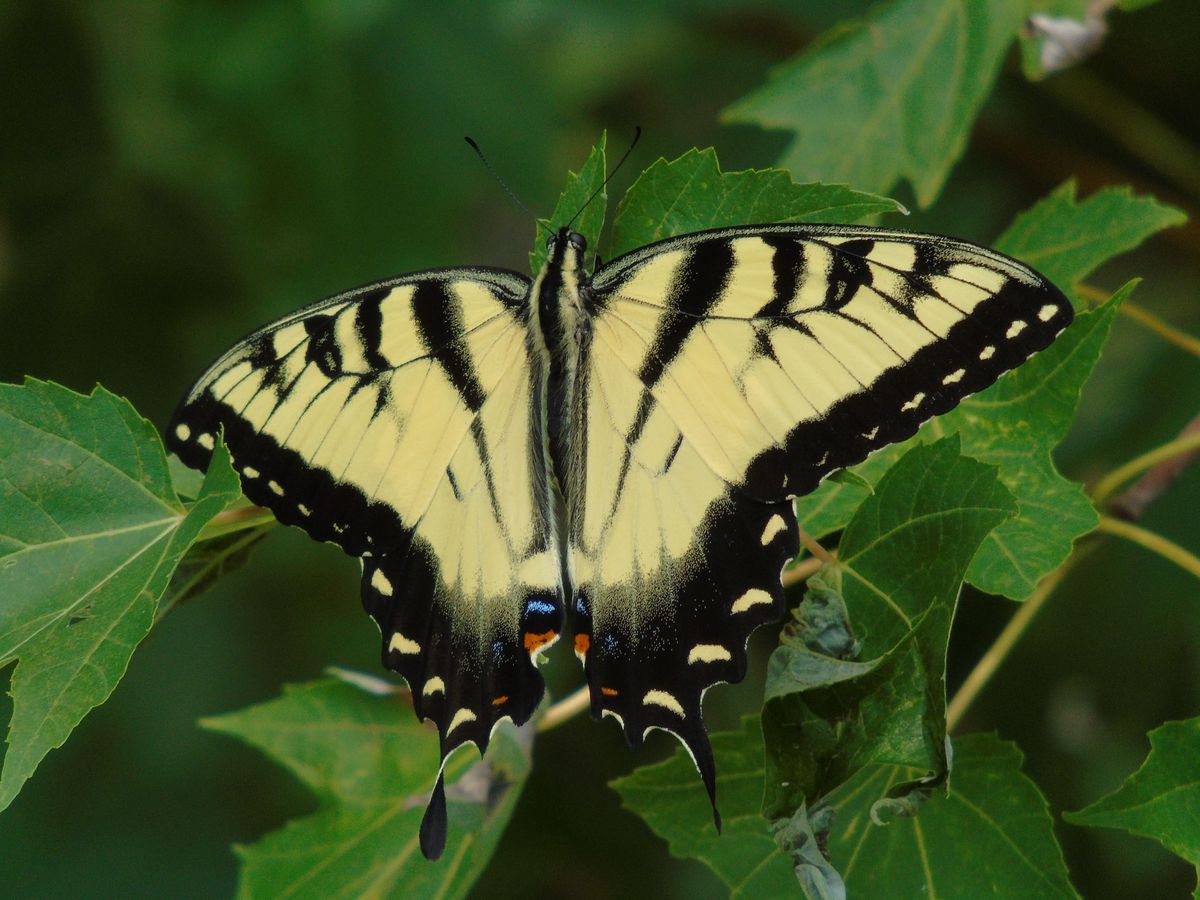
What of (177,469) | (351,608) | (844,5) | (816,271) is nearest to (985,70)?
(816,271)

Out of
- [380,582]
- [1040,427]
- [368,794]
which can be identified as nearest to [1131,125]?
[1040,427]

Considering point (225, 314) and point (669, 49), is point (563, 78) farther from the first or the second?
point (225, 314)

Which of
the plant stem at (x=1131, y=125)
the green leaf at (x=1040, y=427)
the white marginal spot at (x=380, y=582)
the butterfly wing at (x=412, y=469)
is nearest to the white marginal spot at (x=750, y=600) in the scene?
the green leaf at (x=1040, y=427)

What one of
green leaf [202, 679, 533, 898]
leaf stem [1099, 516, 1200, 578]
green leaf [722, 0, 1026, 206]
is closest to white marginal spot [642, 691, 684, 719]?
green leaf [202, 679, 533, 898]

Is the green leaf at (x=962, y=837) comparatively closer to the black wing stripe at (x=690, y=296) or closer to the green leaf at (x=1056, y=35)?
the black wing stripe at (x=690, y=296)

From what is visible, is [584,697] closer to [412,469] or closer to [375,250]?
[412,469]
